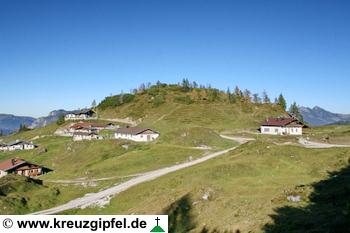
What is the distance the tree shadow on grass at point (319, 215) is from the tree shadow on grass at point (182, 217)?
5994 millimetres

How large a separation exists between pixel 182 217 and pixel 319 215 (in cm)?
1604

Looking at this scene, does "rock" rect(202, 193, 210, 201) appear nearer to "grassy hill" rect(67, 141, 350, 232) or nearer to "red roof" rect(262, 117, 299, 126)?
"grassy hill" rect(67, 141, 350, 232)

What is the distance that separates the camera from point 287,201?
40.1 meters

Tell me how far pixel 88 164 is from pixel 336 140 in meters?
70.3

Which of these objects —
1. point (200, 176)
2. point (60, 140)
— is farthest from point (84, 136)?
point (200, 176)

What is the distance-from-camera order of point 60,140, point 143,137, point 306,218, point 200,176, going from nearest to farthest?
1. point 306,218
2. point 200,176
3. point 143,137
4. point 60,140

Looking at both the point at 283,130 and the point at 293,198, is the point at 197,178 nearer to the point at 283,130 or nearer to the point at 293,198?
the point at 293,198

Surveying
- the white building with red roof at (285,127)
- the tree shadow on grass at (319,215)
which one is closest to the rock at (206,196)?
the tree shadow on grass at (319,215)

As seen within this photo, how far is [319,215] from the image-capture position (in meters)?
33.7

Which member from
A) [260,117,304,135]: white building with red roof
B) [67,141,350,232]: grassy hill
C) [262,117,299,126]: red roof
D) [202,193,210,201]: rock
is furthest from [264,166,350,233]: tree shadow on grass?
[262,117,299,126]: red roof

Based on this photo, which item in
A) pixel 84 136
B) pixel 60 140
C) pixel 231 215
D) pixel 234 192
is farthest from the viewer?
pixel 60 140

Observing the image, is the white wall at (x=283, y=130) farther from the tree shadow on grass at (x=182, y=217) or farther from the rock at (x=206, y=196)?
the rock at (x=206, y=196)

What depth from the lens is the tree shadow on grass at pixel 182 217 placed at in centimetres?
4010

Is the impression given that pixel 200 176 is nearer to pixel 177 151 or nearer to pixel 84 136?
pixel 177 151
